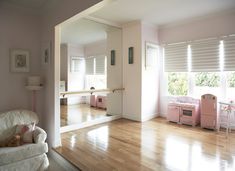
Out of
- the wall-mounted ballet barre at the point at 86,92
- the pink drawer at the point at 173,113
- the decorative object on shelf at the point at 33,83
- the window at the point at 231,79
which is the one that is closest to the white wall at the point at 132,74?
the wall-mounted ballet barre at the point at 86,92

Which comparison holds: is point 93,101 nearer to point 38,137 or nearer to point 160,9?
point 38,137

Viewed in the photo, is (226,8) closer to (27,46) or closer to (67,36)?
(67,36)

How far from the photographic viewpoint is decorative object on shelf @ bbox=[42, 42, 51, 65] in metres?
3.17

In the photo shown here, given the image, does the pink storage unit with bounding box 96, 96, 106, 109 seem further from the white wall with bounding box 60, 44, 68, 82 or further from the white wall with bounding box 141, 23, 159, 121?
the white wall with bounding box 60, 44, 68, 82

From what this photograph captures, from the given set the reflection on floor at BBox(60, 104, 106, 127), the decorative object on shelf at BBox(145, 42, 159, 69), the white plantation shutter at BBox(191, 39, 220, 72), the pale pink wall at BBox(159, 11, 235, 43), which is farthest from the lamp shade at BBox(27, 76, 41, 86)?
the white plantation shutter at BBox(191, 39, 220, 72)

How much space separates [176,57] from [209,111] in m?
1.57

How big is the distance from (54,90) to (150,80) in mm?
2615

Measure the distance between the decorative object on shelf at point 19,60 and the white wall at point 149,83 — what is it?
257 centimetres

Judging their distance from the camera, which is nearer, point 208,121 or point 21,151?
point 21,151

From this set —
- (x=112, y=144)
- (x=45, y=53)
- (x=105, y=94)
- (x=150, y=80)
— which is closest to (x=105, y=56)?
(x=105, y=94)

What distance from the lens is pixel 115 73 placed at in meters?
4.86

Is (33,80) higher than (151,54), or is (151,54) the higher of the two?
(151,54)

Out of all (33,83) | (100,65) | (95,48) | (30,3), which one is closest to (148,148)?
(33,83)

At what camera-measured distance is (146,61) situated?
4.57 metres
